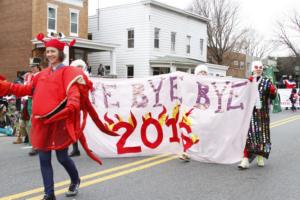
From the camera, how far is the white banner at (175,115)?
6.67m

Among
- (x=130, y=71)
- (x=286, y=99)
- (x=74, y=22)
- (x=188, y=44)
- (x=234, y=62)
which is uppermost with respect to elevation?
(x=74, y=22)

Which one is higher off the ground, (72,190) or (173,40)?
(173,40)

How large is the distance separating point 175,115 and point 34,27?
20.6m

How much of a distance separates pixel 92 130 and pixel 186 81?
1.84 metres

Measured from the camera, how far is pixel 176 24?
3359 centimetres

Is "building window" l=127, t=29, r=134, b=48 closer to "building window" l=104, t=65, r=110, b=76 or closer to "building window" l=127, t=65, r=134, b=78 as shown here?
"building window" l=127, t=65, r=134, b=78

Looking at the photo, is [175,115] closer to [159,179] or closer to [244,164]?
[244,164]

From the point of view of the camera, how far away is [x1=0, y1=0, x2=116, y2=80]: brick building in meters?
26.0

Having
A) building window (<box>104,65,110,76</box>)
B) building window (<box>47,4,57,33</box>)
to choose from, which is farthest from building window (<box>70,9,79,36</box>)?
building window (<box>104,65,110,76</box>)

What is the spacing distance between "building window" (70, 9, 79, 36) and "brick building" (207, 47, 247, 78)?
23.6 metres

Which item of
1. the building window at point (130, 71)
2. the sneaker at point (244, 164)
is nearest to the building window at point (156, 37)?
the building window at point (130, 71)

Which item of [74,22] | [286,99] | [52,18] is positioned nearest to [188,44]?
[74,22]

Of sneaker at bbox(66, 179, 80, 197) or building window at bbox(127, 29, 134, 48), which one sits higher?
building window at bbox(127, 29, 134, 48)

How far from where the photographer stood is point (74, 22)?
28.3 m
